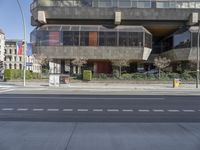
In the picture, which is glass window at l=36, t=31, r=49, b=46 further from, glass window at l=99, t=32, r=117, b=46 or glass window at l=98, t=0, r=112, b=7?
glass window at l=98, t=0, r=112, b=7

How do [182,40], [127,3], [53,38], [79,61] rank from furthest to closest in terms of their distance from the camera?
[127,3] < [182,40] < [53,38] < [79,61]

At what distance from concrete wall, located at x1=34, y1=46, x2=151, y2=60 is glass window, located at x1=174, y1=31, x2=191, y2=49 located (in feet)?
18.6

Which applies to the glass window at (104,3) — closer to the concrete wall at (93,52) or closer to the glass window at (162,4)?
the concrete wall at (93,52)

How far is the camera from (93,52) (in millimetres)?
55625

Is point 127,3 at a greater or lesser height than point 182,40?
greater

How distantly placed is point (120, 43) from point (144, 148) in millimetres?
48794

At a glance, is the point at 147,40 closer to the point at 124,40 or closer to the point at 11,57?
the point at 124,40

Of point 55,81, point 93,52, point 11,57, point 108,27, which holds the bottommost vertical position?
point 55,81

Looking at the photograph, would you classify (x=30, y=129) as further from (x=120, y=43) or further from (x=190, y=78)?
(x=120, y=43)

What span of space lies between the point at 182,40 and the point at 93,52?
13830mm

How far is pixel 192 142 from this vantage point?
26.4 feet

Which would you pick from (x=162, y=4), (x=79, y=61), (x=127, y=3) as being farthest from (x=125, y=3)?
(x=79, y=61)

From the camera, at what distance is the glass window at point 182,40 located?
54.7m

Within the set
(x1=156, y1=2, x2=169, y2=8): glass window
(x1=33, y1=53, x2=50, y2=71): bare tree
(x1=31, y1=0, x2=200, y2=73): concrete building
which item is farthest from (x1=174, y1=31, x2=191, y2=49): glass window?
(x1=33, y1=53, x2=50, y2=71): bare tree
